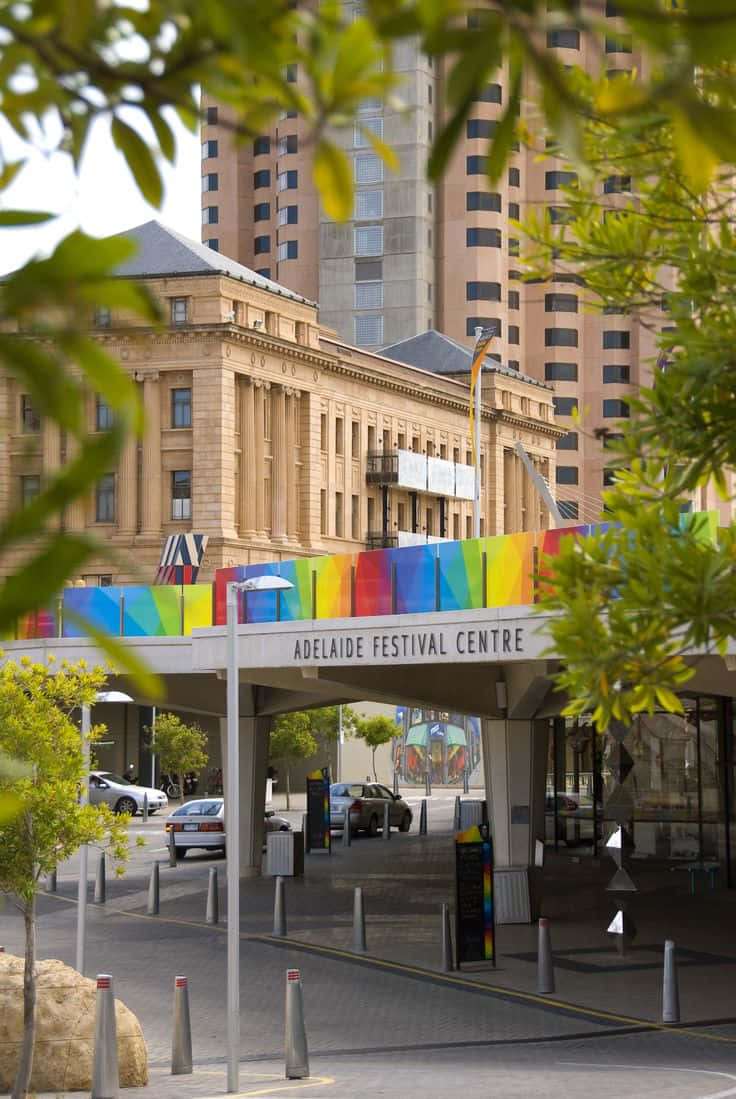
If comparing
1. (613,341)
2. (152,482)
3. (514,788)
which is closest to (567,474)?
(613,341)

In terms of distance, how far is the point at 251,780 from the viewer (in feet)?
133

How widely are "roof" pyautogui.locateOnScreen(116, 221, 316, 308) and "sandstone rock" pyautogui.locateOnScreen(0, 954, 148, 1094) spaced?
62.9 metres

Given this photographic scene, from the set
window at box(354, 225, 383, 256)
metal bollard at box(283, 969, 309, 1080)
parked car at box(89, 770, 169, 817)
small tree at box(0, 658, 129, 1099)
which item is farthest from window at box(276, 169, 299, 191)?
metal bollard at box(283, 969, 309, 1080)

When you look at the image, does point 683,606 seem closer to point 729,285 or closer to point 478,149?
point 729,285

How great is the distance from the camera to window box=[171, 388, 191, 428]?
80.3 m

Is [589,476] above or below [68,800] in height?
above

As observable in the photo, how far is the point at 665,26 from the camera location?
1.92 meters

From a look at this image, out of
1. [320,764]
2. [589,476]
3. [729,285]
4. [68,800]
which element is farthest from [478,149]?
[729,285]

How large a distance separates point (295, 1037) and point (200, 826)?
28.6 meters

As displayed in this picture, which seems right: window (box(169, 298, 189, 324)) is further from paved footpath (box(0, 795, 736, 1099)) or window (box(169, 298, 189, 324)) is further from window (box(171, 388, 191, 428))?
paved footpath (box(0, 795, 736, 1099))

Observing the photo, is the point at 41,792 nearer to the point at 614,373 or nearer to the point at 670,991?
the point at 670,991

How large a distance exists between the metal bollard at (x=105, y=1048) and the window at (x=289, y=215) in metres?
112

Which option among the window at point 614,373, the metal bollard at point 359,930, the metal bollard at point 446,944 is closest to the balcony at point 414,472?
the window at point 614,373

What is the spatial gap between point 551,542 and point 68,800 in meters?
9.52
